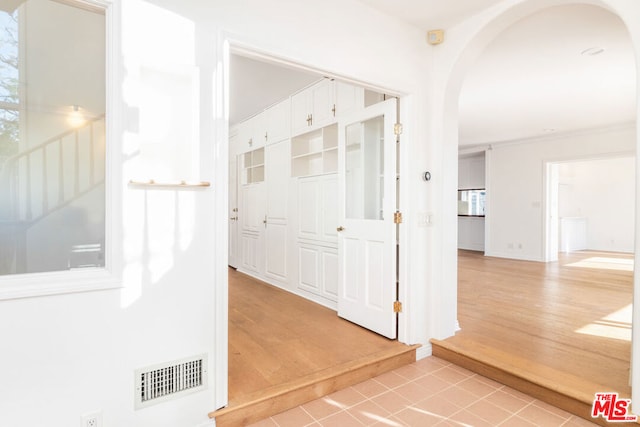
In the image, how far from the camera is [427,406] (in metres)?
2.17

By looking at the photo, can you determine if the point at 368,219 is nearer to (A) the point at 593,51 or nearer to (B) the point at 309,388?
(B) the point at 309,388

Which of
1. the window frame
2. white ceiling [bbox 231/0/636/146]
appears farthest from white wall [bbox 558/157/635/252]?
the window frame

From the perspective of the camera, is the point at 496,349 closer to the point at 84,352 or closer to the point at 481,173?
the point at 84,352

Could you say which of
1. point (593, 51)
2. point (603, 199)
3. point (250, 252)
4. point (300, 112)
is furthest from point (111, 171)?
point (603, 199)

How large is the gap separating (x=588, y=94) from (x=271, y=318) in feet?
16.7

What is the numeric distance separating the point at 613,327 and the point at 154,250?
13.5 ft

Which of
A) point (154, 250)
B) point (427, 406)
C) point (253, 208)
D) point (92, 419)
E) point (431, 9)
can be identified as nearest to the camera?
point (92, 419)

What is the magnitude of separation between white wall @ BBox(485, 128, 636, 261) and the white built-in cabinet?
561cm

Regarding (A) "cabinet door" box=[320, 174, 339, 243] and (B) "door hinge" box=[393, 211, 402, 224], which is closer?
(B) "door hinge" box=[393, 211, 402, 224]

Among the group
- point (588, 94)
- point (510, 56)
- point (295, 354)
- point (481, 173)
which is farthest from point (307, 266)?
point (481, 173)

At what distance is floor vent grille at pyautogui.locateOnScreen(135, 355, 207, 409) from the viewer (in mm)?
1720

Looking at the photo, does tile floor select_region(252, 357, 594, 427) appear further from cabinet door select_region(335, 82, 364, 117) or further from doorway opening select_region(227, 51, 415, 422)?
cabinet door select_region(335, 82, 364, 117)

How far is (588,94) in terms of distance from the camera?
4598mm

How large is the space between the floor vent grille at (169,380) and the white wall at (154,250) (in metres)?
0.04
